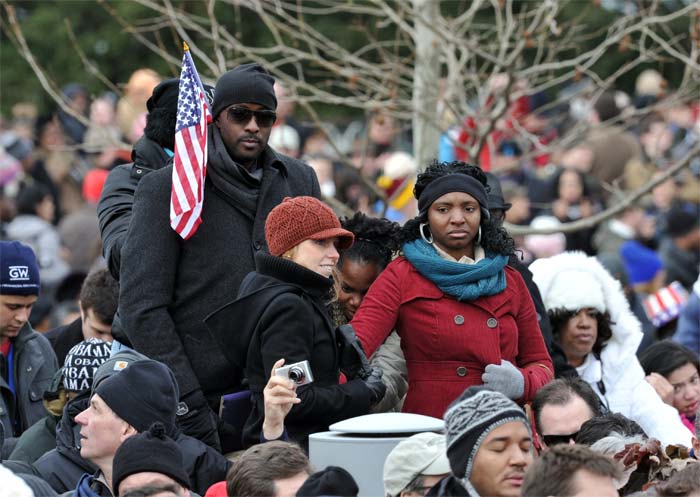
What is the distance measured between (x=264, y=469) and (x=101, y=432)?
95cm

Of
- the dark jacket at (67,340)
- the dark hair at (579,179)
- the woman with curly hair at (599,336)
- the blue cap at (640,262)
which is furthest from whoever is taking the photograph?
the dark hair at (579,179)

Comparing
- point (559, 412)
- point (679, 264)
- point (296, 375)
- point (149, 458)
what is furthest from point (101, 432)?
point (679, 264)

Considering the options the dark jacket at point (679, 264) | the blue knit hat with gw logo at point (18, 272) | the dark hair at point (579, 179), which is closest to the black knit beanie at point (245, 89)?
the blue knit hat with gw logo at point (18, 272)

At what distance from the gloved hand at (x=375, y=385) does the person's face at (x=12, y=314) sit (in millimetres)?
2413

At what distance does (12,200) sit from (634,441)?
10.5 metres

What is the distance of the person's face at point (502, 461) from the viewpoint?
19.2 feet

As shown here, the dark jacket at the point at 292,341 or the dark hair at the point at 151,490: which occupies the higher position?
the dark jacket at the point at 292,341

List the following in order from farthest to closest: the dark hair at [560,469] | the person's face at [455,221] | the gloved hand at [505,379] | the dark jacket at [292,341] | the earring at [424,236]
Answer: the earring at [424,236]
the person's face at [455,221]
the gloved hand at [505,379]
the dark jacket at [292,341]
the dark hair at [560,469]

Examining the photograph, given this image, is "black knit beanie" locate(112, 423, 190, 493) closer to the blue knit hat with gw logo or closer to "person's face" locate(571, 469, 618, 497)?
"person's face" locate(571, 469, 618, 497)

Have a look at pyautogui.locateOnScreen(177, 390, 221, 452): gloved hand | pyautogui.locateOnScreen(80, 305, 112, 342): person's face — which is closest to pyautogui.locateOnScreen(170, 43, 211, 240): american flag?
pyautogui.locateOnScreen(177, 390, 221, 452): gloved hand

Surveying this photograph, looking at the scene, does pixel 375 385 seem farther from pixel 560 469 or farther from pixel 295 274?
pixel 560 469

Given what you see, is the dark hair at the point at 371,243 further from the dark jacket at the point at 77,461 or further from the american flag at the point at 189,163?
the dark jacket at the point at 77,461

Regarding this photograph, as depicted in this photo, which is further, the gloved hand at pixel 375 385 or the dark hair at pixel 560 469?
the gloved hand at pixel 375 385

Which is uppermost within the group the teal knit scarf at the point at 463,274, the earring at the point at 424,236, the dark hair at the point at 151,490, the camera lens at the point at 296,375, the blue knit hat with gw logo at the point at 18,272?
the blue knit hat with gw logo at the point at 18,272
